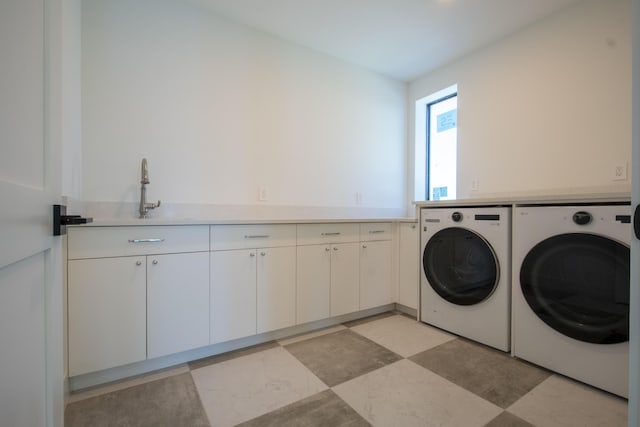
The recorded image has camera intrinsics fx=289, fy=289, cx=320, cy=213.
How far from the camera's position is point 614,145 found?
197 centimetres

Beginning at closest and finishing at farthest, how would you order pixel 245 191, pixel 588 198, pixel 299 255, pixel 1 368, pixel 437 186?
pixel 1 368
pixel 588 198
pixel 299 255
pixel 245 191
pixel 437 186

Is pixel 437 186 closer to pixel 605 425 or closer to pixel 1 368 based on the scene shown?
pixel 605 425

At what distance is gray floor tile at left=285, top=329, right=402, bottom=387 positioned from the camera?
168 cm

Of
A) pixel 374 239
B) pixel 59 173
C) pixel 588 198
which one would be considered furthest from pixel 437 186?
pixel 59 173

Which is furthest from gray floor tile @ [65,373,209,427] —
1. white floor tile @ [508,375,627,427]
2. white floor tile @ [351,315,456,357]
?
white floor tile @ [508,375,627,427]

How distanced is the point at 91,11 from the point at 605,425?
11.7ft

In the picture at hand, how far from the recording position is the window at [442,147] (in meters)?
3.11

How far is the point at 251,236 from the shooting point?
1.94 metres

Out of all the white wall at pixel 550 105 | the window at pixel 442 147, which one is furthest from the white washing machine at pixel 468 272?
the window at pixel 442 147

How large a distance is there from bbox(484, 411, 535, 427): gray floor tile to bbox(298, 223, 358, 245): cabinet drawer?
4.61 ft

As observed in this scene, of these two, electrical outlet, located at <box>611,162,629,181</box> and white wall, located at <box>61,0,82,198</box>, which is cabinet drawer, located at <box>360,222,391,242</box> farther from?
white wall, located at <box>61,0,82,198</box>

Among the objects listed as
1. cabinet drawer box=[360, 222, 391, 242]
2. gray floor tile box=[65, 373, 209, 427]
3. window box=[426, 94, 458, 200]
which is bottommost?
gray floor tile box=[65, 373, 209, 427]

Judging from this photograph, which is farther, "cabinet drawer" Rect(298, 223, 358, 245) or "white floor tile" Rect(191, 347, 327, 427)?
"cabinet drawer" Rect(298, 223, 358, 245)

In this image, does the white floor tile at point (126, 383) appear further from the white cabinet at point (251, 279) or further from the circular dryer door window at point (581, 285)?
the circular dryer door window at point (581, 285)
